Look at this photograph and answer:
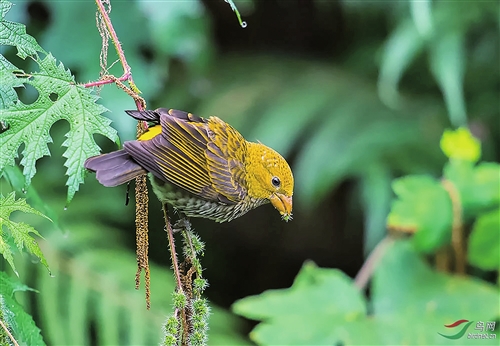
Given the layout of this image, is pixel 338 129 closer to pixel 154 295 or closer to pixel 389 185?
pixel 389 185

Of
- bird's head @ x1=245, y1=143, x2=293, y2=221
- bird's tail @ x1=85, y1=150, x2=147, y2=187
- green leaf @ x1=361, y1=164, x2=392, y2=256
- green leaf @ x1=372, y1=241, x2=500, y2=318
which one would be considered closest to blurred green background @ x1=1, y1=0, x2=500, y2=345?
green leaf @ x1=361, y1=164, x2=392, y2=256

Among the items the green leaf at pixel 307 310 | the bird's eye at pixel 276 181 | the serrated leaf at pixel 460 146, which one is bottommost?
the green leaf at pixel 307 310

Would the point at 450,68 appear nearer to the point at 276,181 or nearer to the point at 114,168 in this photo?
the point at 276,181

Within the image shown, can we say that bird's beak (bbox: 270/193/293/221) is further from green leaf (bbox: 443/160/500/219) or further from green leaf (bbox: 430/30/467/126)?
green leaf (bbox: 430/30/467/126)

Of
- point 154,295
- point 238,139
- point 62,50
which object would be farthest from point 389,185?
point 238,139

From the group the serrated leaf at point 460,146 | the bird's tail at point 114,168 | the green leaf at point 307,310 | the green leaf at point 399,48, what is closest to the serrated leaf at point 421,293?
the green leaf at point 307,310

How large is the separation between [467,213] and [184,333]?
4.77 feet

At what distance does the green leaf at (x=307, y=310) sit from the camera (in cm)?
161

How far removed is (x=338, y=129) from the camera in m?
2.41

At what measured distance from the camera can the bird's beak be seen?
90cm

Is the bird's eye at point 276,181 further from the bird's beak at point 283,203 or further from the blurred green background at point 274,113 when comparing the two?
the blurred green background at point 274,113

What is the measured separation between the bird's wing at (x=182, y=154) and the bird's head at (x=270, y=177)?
0.14 ft

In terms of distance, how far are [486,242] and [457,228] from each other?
0.30 feet

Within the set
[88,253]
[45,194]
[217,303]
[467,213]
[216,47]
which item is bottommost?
[217,303]
